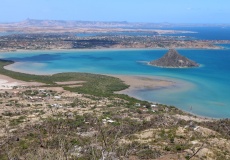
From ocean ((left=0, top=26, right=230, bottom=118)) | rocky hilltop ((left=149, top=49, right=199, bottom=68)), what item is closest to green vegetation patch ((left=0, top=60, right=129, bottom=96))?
ocean ((left=0, top=26, right=230, bottom=118))

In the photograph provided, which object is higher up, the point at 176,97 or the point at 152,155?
the point at 152,155

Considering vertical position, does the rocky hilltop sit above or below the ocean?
above

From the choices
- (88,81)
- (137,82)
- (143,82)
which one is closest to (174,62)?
(143,82)

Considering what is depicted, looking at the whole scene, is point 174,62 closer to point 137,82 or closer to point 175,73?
point 175,73

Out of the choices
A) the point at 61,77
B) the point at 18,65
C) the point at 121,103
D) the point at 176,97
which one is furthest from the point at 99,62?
the point at 121,103

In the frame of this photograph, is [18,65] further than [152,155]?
Yes

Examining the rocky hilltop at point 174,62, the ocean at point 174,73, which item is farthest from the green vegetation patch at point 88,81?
the rocky hilltop at point 174,62

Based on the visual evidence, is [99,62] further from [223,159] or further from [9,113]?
[223,159]

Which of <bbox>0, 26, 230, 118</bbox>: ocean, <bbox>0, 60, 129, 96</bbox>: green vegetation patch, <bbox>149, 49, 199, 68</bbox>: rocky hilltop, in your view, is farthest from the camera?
<bbox>149, 49, 199, 68</bbox>: rocky hilltop

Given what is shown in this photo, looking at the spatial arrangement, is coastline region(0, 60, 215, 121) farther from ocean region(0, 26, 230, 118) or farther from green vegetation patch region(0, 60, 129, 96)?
ocean region(0, 26, 230, 118)
